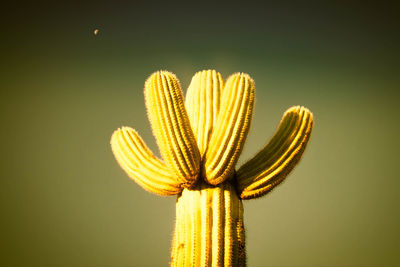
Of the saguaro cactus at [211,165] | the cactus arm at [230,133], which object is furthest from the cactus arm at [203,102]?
the cactus arm at [230,133]

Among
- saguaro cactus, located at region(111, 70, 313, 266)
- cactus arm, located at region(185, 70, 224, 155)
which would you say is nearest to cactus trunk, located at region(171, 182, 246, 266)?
saguaro cactus, located at region(111, 70, 313, 266)

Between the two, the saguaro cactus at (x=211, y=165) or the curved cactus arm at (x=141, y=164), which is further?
the curved cactus arm at (x=141, y=164)

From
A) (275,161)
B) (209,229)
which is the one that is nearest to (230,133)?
(275,161)

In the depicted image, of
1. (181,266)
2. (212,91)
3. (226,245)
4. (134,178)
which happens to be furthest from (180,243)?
(212,91)

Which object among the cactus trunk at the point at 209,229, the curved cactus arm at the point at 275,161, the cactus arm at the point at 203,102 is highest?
the cactus arm at the point at 203,102

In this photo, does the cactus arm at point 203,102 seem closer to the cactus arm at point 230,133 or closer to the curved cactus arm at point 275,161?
the cactus arm at point 230,133

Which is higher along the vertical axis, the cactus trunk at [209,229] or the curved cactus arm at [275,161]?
the curved cactus arm at [275,161]

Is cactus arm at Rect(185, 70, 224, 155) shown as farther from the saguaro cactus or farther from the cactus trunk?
the cactus trunk
